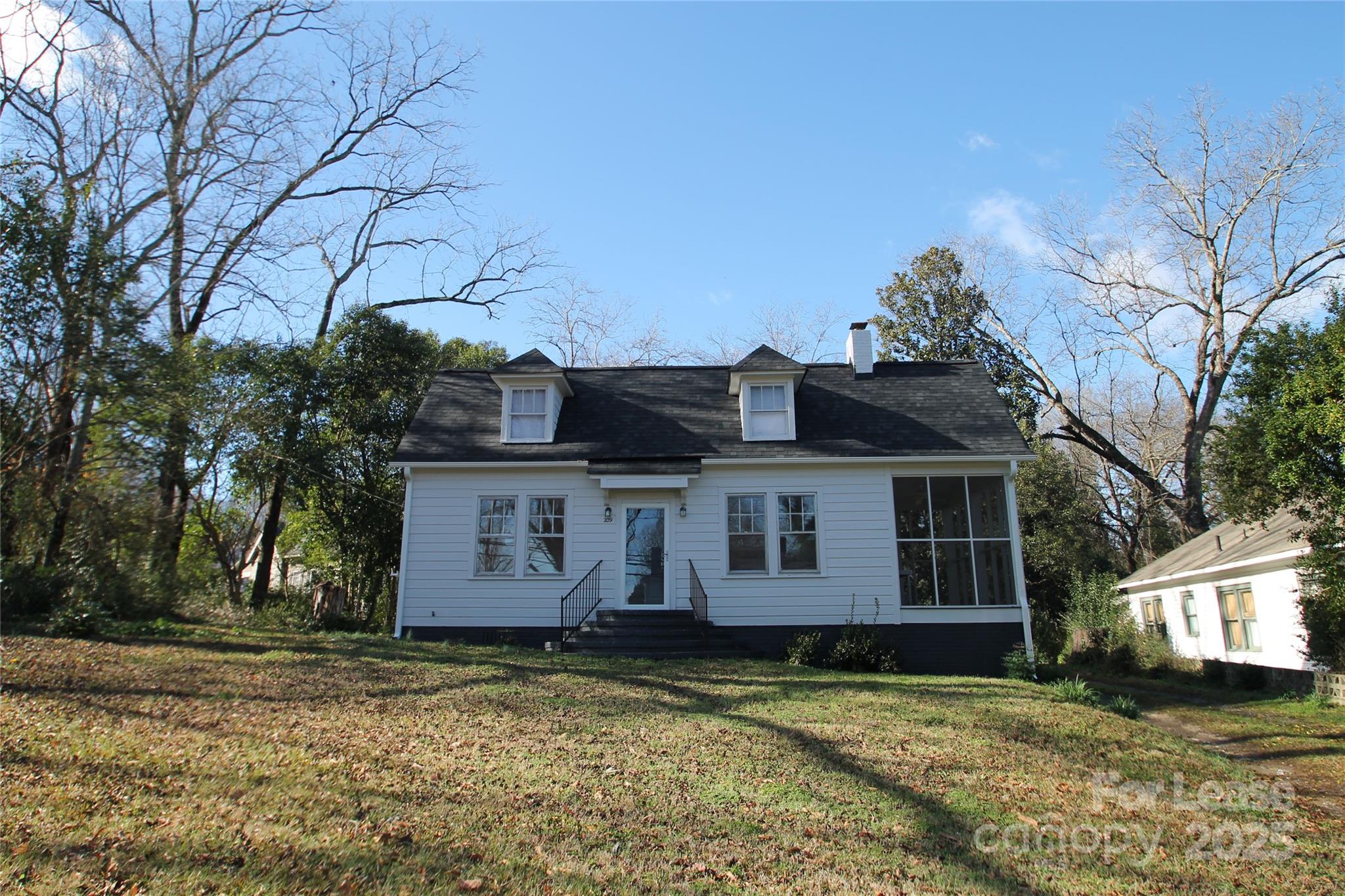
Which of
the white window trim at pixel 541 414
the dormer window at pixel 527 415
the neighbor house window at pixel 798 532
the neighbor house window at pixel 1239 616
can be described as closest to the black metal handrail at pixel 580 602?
the white window trim at pixel 541 414

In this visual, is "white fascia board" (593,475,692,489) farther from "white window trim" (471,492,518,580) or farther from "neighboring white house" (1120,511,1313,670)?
"neighboring white house" (1120,511,1313,670)

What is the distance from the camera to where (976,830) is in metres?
5.57

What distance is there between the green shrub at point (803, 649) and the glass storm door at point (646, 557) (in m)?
2.38

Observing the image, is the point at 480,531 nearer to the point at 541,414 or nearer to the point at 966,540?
the point at 541,414

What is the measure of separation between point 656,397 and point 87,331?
9.84 metres

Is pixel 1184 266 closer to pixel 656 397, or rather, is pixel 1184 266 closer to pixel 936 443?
pixel 936 443

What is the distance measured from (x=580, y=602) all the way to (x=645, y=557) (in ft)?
4.72

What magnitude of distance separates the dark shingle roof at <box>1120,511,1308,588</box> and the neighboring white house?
33 millimetres

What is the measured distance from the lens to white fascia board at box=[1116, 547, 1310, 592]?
15070 mm

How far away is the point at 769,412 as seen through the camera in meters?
15.7

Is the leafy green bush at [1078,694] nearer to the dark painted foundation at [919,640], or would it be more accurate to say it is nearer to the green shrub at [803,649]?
the dark painted foundation at [919,640]

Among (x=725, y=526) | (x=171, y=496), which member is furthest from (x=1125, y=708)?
(x=171, y=496)

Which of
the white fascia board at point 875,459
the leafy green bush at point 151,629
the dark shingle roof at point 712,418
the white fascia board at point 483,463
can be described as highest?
the dark shingle roof at point 712,418

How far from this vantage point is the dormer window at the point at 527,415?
1570cm
